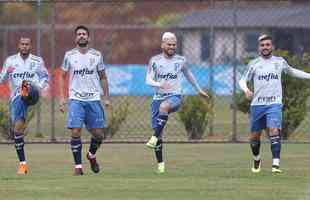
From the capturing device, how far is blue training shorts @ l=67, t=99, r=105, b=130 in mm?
15594

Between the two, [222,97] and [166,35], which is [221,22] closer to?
[222,97]

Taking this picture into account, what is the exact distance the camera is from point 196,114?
22234 mm

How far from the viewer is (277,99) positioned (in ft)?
51.3

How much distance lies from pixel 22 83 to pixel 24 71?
25 centimetres

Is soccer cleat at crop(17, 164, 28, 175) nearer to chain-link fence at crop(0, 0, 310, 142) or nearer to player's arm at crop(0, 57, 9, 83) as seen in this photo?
player's arm at crop(0, 57, 9, 83)

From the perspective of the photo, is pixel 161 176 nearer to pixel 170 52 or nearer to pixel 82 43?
pixel 170 52

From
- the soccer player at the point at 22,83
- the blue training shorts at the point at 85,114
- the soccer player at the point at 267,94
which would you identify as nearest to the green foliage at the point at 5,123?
the soccer player at the point at 22,83

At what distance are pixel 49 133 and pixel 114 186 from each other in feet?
33.8

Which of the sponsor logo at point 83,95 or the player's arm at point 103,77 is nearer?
the sponsor logo at point 83,95

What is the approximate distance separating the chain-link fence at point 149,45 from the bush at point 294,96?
0.73m

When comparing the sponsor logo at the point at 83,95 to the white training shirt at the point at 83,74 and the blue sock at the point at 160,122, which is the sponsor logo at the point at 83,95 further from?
the blue sock at the point at 160,122

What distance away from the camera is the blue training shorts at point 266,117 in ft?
50.9

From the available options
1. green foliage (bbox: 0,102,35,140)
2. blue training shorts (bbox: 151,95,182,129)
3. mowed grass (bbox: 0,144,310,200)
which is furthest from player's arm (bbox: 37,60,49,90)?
green foliage (bbox: 0,102,35,140)

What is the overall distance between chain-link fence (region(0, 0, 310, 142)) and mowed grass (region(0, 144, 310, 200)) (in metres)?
2.52
